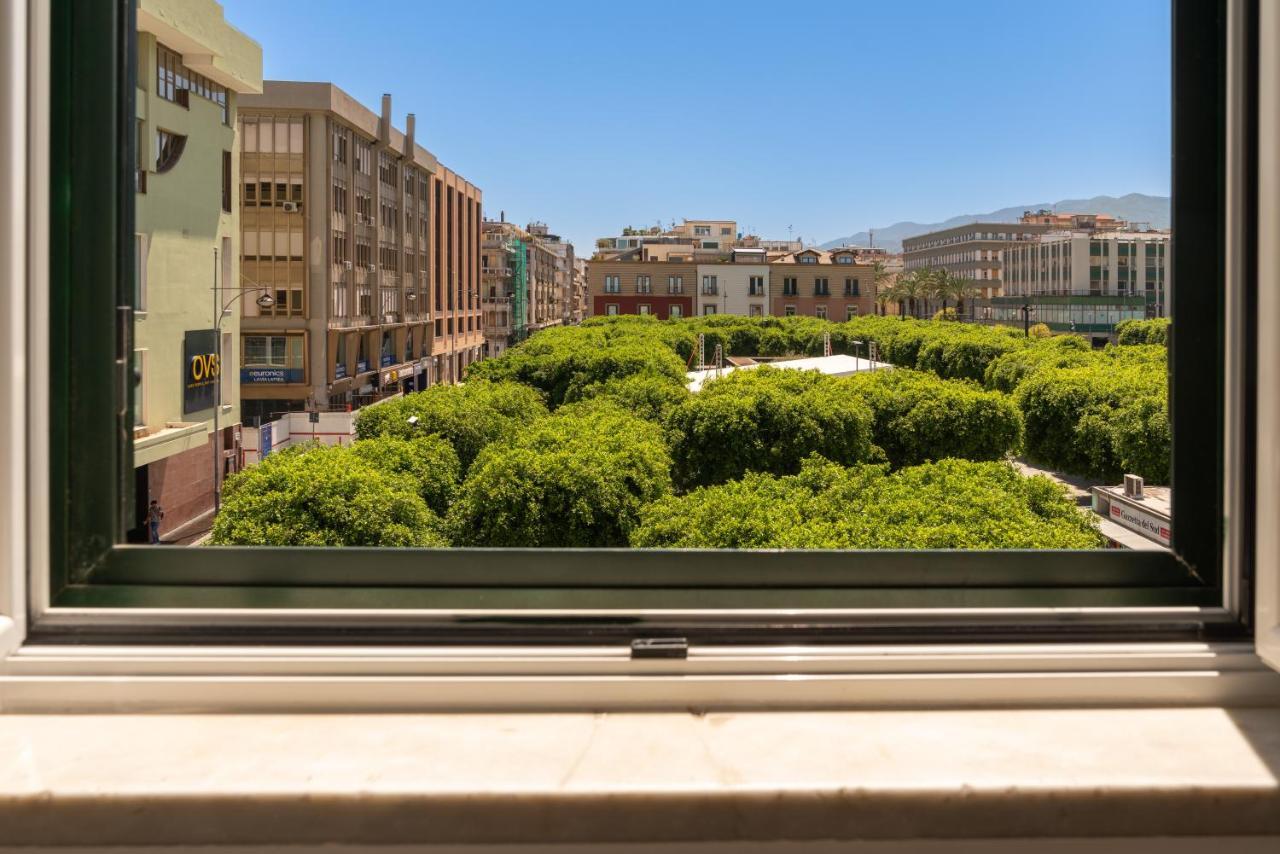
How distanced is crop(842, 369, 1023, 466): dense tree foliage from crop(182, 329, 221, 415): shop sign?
902 cm

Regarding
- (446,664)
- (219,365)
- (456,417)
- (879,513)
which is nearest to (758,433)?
(456,417)

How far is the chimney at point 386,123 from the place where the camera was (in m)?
33.3

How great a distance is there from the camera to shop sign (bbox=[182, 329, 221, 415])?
1559 centimetres

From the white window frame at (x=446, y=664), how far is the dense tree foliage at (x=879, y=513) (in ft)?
12.8

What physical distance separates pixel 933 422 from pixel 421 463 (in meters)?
7.47

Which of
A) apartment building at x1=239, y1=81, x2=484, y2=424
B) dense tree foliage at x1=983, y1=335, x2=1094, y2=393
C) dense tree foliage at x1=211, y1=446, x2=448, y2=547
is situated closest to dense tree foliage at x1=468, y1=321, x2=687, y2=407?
dense tree foliage at x1=983, y1=335, x2=1094, y2=393

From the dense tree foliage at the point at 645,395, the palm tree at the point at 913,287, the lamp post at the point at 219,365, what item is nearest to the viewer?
the lamp post at the point at 219,365

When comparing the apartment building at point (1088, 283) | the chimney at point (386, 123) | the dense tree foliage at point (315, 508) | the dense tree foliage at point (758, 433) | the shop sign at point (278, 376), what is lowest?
the dense tree foliage at point (315, 508)

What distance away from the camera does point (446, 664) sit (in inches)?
45.7

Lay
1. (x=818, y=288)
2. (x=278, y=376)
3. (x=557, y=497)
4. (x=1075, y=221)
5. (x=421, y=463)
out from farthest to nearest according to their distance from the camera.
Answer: (x=1075, y=221) → (x=818, y=288) → (x=278, y=376) → (x=421, y=463) → (x=557, y=497)

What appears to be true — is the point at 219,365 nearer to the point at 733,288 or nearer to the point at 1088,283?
the point at 1088,283

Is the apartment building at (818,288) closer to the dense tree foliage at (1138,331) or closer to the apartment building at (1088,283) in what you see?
the apartment building at (1088,283)

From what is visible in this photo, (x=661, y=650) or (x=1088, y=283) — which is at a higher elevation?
(x=1088, y=283)

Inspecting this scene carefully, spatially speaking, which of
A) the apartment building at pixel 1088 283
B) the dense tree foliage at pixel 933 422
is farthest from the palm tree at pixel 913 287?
the dense tree foliage at pixel 933 422
